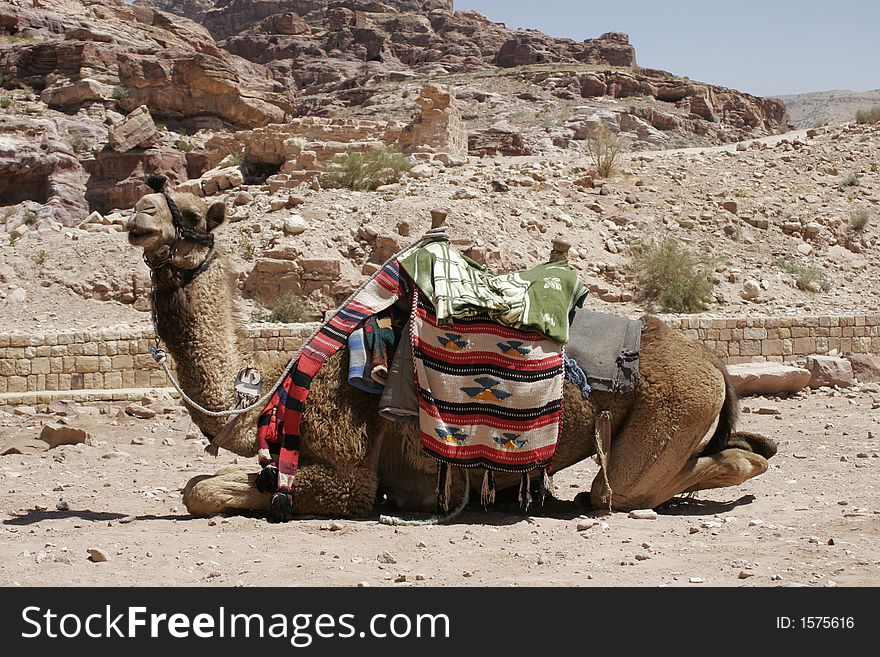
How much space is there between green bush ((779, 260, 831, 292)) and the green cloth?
15657 mm

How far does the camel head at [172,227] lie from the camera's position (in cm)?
492

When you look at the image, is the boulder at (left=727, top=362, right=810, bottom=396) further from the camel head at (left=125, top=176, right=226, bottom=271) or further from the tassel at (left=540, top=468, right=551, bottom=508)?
the camel head at (left=125, top=176, right=226, bottom=271)

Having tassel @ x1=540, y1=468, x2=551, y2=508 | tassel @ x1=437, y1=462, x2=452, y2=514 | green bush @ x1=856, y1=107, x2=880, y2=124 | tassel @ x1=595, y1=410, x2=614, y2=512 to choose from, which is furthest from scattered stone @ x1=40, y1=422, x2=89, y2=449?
green bush @ x1=856, y1=107, x2=880, y2=124

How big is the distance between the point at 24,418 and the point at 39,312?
23.6 feet

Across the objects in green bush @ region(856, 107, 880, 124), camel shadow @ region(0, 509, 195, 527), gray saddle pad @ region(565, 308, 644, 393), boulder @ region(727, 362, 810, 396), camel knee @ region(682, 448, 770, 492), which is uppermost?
green bush @ region(856, 107, 880, 124)

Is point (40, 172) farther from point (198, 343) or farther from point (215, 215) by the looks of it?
point (198, 343)

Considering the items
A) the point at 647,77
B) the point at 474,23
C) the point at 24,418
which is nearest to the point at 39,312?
the point at 24,418

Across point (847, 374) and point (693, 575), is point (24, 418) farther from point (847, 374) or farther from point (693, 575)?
point (847, 374)

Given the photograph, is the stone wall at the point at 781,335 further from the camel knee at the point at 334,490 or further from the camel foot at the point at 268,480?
the camel foot at the point at 268,480

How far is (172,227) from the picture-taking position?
5.03 meters

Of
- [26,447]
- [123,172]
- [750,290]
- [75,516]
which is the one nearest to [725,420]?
[75,516]

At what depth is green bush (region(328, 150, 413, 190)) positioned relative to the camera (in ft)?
69.4

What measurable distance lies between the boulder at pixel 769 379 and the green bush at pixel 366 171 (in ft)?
38.0

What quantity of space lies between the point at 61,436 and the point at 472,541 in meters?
5.73
